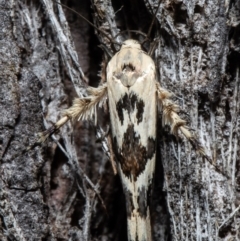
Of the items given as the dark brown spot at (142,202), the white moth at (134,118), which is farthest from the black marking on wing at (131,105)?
the dark brown spot at (142,202)

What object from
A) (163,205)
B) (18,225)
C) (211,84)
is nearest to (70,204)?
(18,225)

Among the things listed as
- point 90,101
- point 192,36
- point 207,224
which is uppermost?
point 192,36

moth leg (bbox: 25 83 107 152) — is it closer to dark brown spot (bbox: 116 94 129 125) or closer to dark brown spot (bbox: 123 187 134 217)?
dark brown spot (bbox: 116 94 129 125)

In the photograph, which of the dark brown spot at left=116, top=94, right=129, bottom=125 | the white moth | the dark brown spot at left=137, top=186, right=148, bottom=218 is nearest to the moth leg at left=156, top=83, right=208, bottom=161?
the white moth

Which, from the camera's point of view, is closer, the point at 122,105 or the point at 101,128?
the point at 122,105

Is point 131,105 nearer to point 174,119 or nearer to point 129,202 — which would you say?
point 174,119

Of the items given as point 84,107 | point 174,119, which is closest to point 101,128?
point 84,107

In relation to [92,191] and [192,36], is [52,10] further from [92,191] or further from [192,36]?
[92,191]

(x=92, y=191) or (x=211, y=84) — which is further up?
(x=211, y=84)
